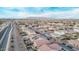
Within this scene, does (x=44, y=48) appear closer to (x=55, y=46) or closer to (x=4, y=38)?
(x=55, y=46)

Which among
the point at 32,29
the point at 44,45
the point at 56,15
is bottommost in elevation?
the point at 44,45

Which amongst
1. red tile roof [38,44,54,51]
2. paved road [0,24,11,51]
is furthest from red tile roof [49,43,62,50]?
paved road [0,24,11,51]

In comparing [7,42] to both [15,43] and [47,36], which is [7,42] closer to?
[15,43]

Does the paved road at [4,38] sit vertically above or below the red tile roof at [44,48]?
above

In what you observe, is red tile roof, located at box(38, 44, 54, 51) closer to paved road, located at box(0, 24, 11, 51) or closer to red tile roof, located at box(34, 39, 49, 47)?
red tile roof, located at box(34, 39, 49, 47)

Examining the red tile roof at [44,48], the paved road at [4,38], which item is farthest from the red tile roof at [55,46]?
the paved road at [4,38]

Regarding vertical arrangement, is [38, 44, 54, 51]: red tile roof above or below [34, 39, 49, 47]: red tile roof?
below

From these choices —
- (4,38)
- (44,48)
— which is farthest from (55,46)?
(4,38)

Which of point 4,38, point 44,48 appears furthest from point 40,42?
point 4,38

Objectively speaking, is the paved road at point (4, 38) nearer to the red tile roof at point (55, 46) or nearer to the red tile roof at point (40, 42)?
the red tile roof at point (40, 42)

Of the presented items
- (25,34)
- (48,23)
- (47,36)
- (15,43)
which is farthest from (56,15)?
(15,43)

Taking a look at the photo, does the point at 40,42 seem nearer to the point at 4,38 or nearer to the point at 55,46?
the point at 55,46
